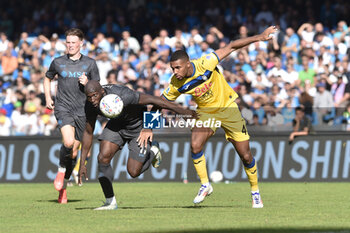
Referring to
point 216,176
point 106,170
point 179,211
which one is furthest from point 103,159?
point 216,176

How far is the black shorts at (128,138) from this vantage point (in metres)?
11.5

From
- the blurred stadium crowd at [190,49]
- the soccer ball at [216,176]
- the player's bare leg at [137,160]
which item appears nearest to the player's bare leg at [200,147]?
the player's bare leg at [137,160]

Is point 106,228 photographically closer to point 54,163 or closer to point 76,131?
point 76,131

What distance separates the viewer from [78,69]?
1293 cm

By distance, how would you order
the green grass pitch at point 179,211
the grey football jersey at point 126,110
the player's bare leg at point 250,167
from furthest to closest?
the player's bare leg at point 250,167
the grey football jersey at point 126,110
the green grass pitch at point 179,211

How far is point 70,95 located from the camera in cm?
1302

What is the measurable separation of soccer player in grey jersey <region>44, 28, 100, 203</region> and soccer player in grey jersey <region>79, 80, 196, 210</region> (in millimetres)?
1526

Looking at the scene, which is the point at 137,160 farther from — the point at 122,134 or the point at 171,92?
the point at 171,92

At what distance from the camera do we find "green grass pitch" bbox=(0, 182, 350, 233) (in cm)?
923

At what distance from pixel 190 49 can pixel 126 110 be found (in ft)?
37.7

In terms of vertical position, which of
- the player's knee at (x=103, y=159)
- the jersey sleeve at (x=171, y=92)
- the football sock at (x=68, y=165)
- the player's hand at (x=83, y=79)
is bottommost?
the football sock at (x=68, y=165)

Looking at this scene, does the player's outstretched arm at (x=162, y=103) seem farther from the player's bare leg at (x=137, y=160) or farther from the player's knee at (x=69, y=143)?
the player's knee at (x=69, y=143)

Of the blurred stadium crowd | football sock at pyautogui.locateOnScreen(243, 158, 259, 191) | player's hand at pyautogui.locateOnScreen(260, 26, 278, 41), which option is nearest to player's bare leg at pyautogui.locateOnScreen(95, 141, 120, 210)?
football sock at pyautogui.locateOnScreen(243, 158, 259, 191)

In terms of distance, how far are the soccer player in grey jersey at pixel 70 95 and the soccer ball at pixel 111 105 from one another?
2018 mm
